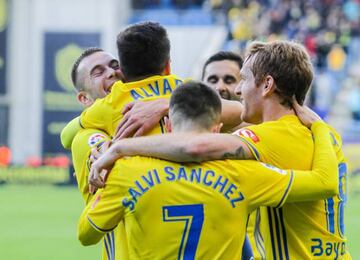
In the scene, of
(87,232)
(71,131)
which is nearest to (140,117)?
(87,232)

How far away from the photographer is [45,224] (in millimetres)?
15406

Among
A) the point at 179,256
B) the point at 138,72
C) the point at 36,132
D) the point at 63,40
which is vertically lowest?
the point at 36,132

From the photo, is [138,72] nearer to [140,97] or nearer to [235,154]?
[140,97]

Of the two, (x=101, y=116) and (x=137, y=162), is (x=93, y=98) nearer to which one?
(x=101, y=116)

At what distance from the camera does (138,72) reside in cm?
443

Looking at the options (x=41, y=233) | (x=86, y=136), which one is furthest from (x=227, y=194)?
(x=41, y=233)

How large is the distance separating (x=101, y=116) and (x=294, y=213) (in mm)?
1011

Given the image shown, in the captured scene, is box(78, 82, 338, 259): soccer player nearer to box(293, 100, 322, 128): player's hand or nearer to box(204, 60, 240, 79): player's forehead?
box(293, 100, 322, 128): player's hand

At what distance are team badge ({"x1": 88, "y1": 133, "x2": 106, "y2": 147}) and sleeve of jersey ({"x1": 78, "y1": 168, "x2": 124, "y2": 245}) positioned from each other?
460 mm

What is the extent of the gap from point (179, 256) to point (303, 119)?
90cm

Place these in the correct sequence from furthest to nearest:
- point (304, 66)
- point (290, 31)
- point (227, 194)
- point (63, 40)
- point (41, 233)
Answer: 1. point (290, 31)
2. point (63, 40)
3. point (41, 233)
4. point (304, 66)
5. point (227, 194)

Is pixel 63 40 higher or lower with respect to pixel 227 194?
lower

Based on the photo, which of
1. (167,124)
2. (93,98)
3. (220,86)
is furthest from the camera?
(220,86)

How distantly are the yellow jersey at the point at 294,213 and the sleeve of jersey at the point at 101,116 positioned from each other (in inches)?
25.7
